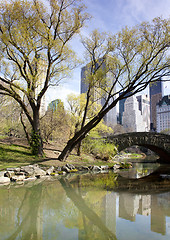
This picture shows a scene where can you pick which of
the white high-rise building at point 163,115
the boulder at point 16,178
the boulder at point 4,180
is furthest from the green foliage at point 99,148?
the white high-rise building at point 163,115

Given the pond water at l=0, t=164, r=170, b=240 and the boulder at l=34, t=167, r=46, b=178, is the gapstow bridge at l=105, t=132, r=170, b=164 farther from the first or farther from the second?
the pond water at l=0, t=164, r=170, b=240

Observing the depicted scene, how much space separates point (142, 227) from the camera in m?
3.52

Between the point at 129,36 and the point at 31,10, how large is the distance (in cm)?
610

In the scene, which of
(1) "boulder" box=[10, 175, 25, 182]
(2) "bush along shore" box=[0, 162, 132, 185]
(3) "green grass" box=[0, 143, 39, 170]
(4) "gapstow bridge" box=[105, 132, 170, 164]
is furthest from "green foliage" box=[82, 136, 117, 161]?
(1) "boulder" box=[10, 175, 25, 182]

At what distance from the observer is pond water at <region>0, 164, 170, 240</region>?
327cm

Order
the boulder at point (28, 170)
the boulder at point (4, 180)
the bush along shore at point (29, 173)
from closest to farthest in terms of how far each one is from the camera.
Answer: the boulder at point (4, 180) → the bush along shore at point (29, 173) → the boulder at point (28, 170)

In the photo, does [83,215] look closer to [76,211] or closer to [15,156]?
[76,211]

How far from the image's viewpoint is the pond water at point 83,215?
3.27 metres

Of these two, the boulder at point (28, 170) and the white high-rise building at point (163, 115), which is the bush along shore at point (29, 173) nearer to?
the boulder at point (28, 170)

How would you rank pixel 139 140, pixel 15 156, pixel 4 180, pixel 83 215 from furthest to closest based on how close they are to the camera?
pixel 139 140 < pixel 15 156 < pixel 4 180 < pixel 83 215

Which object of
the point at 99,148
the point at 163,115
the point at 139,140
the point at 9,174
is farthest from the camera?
the point at 163,115

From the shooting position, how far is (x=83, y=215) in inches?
165

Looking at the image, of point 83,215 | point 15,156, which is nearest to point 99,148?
point 15,156

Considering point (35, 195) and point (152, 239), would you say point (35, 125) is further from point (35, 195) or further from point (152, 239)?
point (152, 239)
